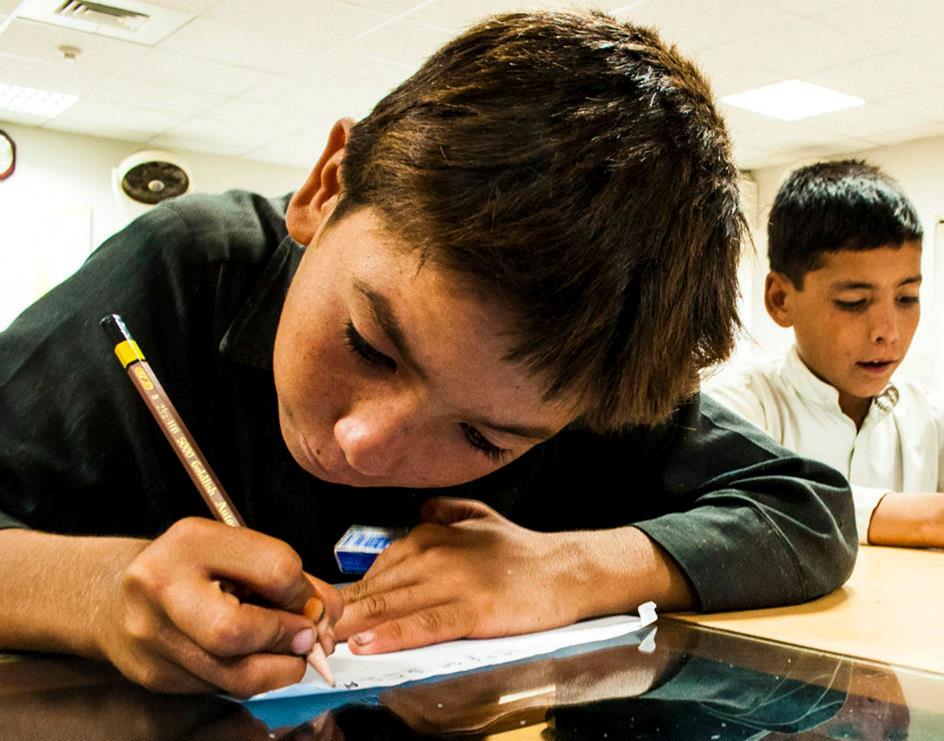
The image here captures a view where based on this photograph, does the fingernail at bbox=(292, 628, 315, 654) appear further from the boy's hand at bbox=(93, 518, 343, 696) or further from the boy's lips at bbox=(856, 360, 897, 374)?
the boy's lips at bbox=(856, 360, 897, 374)

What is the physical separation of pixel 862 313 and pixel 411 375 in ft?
4.16

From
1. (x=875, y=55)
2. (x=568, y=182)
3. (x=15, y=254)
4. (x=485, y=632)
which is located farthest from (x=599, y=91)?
(x=15, y=254)

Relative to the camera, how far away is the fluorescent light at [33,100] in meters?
4.85

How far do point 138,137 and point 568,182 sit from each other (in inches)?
230

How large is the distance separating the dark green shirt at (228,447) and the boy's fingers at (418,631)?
0.47 ft

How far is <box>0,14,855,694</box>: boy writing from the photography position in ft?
1.78

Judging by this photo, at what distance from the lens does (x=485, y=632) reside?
0.65 metres

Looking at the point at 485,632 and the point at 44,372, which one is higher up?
the point at 44,372

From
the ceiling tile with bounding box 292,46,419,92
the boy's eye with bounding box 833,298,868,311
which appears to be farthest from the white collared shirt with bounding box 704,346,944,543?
the ceiling tile with bounding box 292,46,419,92

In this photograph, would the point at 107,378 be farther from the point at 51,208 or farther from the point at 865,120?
the point at 51,208

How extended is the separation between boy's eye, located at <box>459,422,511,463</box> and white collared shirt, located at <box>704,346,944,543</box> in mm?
1076

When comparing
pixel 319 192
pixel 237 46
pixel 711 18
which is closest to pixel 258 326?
pixel 319 192

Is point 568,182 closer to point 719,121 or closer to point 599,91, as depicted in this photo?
point 599,91

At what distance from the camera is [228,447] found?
797mm
